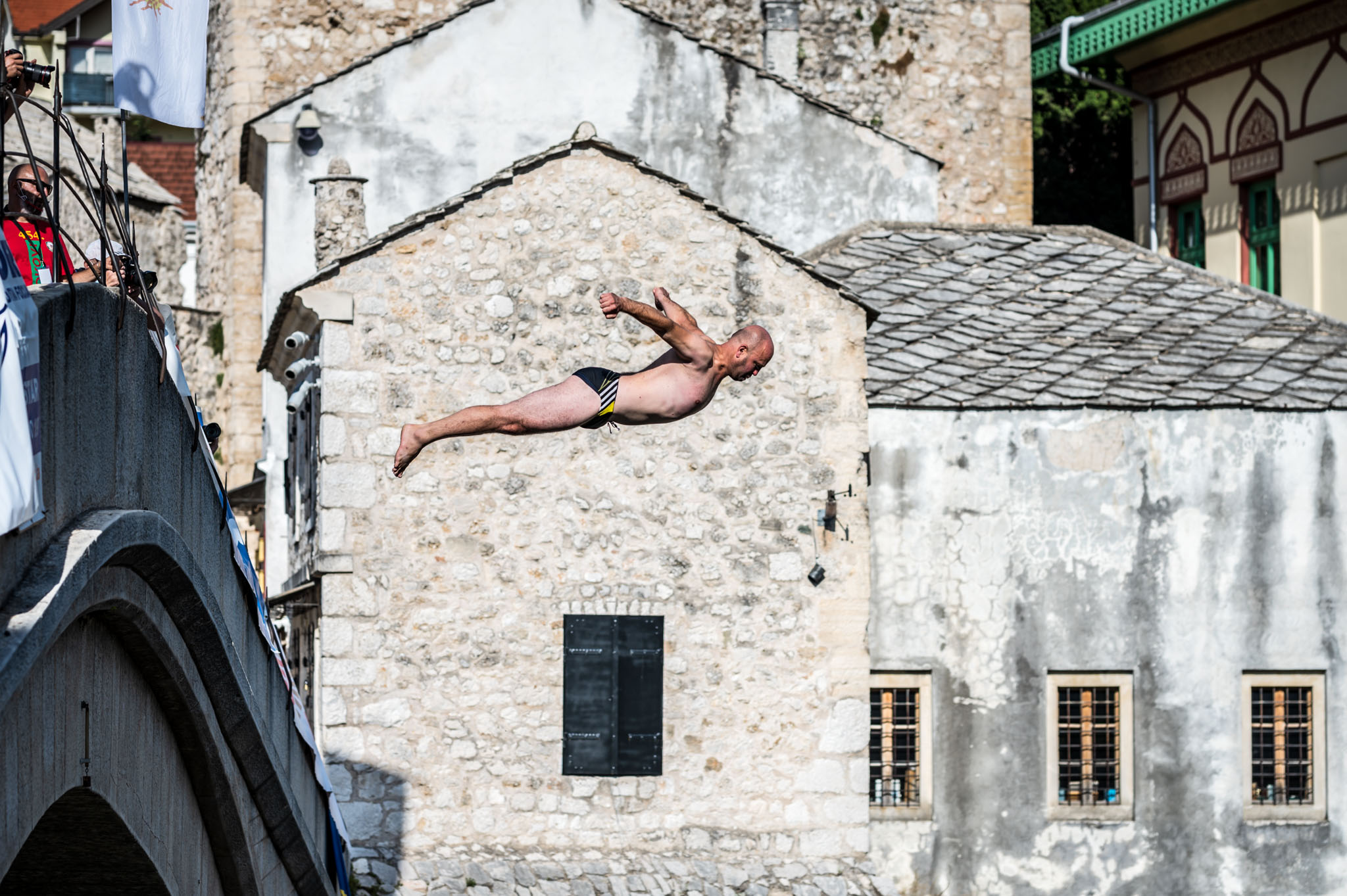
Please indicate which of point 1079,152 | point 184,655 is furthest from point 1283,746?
point 1079,152

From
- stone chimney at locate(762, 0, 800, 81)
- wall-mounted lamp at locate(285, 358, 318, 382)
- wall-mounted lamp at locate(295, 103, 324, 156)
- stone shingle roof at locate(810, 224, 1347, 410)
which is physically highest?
stone chimney at locate(762, 0, 800, 81)

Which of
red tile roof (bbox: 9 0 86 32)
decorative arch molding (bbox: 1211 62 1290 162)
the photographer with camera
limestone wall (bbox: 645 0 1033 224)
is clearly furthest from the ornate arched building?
red tile roof (bbox: 9 0 86 32)

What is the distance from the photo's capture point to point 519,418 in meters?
10.3

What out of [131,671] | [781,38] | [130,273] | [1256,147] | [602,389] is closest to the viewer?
[130,273]

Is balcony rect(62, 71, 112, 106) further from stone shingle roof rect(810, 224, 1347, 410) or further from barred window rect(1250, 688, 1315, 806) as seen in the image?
barred window rect(1250, 688, 1315, 806)

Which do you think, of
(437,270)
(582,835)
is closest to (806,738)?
(582,835)

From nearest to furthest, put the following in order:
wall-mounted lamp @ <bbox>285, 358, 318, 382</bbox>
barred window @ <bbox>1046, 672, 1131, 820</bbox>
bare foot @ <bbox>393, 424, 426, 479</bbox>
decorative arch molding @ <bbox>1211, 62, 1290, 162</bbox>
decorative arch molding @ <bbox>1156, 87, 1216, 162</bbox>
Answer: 1. bare foot @ <bbox>393, 424, 426, 479</bbox>
2. wall-mounted lamp @ <bbox>285, 358, 318, 382</bbox>
3. barred window @ <bbox>1046, 672, 1131, 820</bbox>
4. decorative arch molding @ <bbox>1211, 62, 1290, 162</bbox>
5. decorative arch molding @ <bbox>1156, 87, 1216, 162</bbox>

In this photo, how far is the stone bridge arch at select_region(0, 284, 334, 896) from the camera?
7.40m

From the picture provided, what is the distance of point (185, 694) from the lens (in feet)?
34.0

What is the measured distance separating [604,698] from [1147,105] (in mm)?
15681

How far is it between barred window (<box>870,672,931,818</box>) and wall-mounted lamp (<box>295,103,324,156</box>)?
8317 millimetres

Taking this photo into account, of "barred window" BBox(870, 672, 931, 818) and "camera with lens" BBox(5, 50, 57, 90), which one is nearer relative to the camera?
"camera with lens" BBox(5, 50, 57, 90)

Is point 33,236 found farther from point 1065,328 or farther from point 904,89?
point 904,89

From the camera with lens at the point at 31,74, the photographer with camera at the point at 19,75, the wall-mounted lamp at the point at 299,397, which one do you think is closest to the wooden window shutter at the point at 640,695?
the wall-mounted lamp at the point at 299,397
